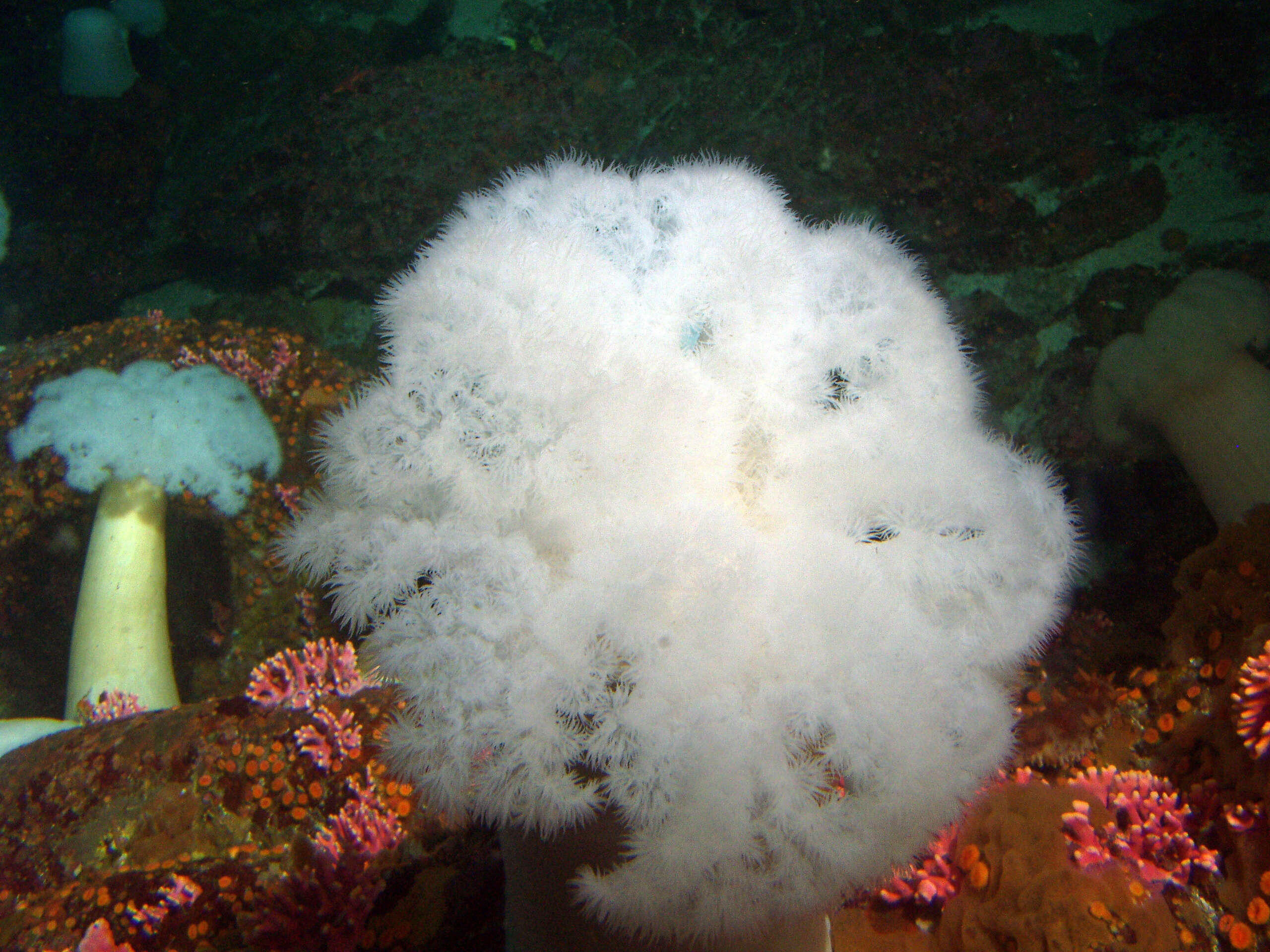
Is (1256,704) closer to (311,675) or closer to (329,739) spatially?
(329,739)

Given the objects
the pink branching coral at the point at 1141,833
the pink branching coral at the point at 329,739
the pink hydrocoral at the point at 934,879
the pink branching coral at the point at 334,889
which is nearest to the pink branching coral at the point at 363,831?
the pink branching coral at the point at 334,889

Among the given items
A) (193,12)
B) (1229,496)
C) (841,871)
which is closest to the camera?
(841,871)

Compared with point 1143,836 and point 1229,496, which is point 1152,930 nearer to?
point 1143,836

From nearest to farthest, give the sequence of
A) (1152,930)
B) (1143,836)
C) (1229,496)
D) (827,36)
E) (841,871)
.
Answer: (841,871) → (1152,930) → (1143,836) → (1229,496) → (827,36)

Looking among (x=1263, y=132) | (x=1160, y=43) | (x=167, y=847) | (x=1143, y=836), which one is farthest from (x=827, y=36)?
(x=167, y=847)

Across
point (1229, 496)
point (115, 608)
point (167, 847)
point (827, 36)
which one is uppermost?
point (827, 36)

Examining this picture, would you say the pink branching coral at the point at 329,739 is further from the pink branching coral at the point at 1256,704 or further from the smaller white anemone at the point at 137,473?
the pink branching coral at the point at 1256,704
